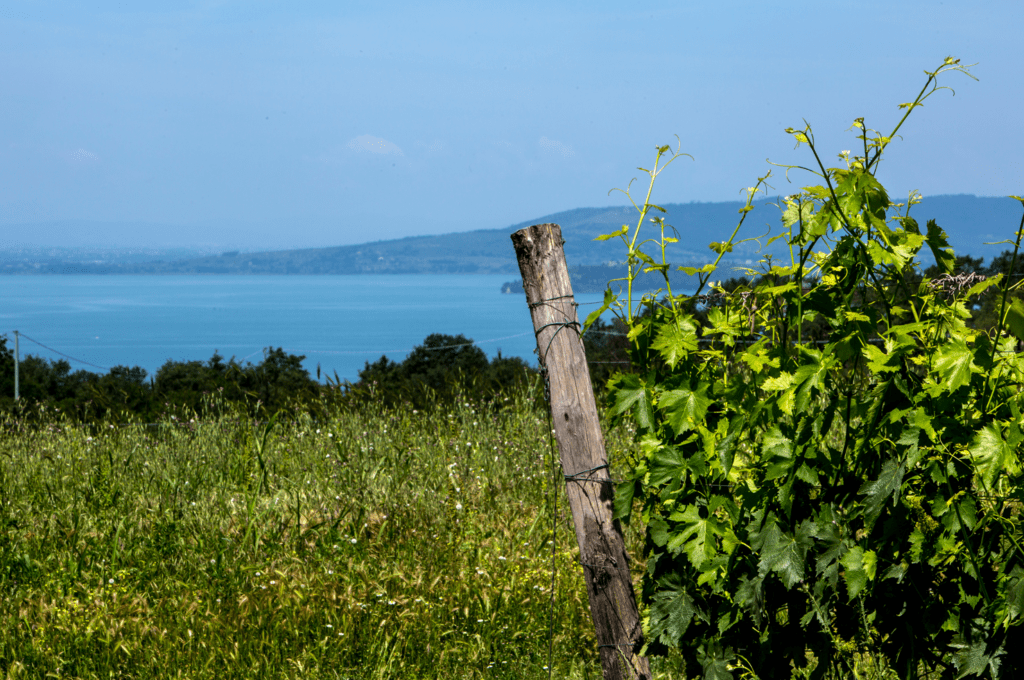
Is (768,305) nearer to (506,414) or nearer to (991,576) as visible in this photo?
(991,576)

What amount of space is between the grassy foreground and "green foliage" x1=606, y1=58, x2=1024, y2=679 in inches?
39.8

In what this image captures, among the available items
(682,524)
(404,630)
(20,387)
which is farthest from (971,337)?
(20,387)

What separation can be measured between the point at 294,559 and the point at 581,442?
1920 millimetres

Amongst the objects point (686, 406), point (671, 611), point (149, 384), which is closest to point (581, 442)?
point (686, 406)

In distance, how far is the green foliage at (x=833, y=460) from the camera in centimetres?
200

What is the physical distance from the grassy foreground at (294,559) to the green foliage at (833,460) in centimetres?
101

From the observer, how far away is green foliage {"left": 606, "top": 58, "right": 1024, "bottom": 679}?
2.00 meters

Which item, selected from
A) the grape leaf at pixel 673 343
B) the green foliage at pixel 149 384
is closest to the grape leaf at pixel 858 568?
the grape leaf at pixel 673 343

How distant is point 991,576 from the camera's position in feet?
6.94

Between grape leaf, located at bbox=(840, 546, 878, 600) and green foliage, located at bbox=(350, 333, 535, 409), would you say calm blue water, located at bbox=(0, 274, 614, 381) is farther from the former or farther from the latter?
grape leaf, located at bbox=(840, 546, 878, 600)

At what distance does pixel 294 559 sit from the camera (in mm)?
3803

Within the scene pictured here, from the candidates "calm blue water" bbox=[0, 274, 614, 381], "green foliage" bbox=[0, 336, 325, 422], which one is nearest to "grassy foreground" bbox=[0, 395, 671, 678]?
"green foliage" bbox=[0, 336, 325, 422]

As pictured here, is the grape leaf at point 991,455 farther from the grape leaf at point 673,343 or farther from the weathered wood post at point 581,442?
the weathered wood post at point 581,442

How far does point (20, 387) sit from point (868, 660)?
12254mm
